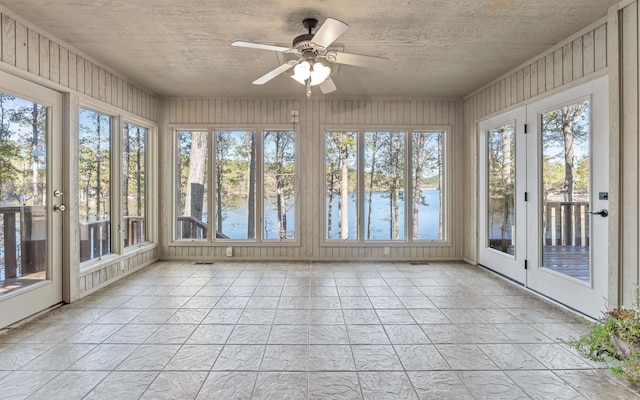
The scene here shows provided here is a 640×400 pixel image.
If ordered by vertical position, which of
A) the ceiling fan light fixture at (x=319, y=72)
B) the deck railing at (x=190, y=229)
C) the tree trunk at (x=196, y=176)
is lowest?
the deck railing at (x=190, y=229)

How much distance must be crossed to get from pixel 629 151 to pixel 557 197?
3.09 feet

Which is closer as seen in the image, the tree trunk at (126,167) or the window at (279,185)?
Result: the tree trunk at (126,167)

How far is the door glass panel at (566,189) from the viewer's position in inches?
124

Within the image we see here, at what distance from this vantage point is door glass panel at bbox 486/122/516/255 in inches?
169

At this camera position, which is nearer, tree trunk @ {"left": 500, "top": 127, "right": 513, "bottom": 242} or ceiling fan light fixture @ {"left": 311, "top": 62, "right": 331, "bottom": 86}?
ceiling fan light fixture @ {"left": 311, "top": 62, "right": 331, "bottom": 86}

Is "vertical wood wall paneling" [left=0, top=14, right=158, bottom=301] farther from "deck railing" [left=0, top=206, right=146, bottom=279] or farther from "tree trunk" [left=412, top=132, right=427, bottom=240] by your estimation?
"tree trunk" [left=412, top=132, right=427, bottom=240]

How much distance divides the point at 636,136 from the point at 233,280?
4.28 meters

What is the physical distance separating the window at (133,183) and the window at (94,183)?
288 mm

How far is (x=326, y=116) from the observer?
545 centimetres

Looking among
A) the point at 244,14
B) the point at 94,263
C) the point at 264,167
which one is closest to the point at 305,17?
the point at 244,14

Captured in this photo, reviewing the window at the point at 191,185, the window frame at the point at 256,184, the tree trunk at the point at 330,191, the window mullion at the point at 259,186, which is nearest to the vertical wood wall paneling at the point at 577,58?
the tree trunk at the point at 330,191

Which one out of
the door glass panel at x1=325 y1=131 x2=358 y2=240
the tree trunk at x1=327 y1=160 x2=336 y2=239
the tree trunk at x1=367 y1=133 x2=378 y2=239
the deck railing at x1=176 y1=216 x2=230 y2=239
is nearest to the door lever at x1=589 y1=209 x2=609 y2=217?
the tree trunk at x1=367 y1=133 x2=378 y2=239

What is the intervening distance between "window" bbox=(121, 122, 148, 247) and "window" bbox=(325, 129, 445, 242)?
287 centimetres

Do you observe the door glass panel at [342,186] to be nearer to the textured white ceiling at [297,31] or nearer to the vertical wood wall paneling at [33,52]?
the textured white ceiling at [297,31]
